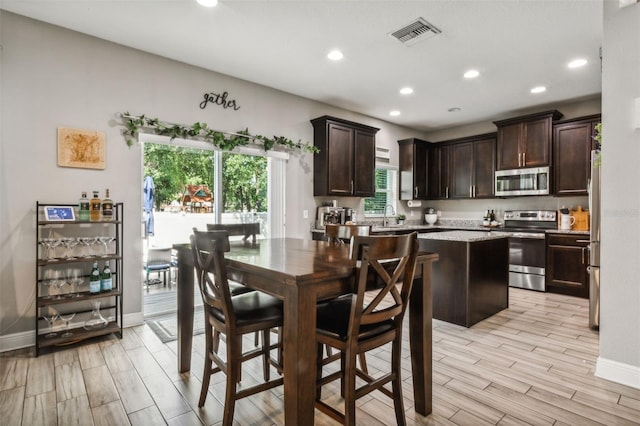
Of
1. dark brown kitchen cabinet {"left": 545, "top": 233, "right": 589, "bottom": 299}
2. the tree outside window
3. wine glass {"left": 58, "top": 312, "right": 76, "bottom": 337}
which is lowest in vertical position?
wine glass {"left": 58, "top": 312, "right": 76, "bottom": 337}

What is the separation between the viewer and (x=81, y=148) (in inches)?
121

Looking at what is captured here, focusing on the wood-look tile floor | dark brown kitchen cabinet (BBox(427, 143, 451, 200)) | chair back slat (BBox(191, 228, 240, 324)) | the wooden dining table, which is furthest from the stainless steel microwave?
chair back slat (BBox(191, 228, 240, 324))

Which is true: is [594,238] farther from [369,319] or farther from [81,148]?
[81,148]

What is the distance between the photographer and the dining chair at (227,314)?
65.6 inches

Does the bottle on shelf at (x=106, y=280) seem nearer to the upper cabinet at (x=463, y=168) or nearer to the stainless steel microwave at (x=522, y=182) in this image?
the upper cabinet at (x=463, y=168)

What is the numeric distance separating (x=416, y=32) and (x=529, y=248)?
11.7 feet

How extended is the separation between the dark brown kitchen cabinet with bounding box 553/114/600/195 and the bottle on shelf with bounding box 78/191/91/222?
5812mm

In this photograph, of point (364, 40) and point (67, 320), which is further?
point (364, 40)

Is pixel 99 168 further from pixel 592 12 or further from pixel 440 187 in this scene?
pixel 440 187

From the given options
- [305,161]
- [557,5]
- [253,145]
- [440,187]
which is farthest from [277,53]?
[440,187]

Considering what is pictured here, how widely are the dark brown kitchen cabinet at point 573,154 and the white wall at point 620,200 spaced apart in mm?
2840

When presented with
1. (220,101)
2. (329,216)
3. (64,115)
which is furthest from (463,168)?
(64,115)

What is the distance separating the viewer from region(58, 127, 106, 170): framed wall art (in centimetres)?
300

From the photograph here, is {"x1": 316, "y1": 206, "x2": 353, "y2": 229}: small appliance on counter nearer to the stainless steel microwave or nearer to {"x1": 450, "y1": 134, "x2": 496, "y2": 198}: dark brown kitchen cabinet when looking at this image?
{"x1": 450, "y1": 134, "x2": 496, "y2": 198}: dark brown kitchen cabinet
